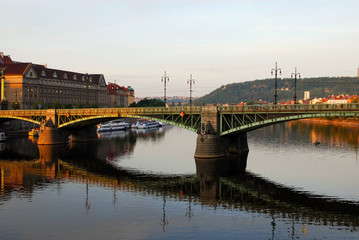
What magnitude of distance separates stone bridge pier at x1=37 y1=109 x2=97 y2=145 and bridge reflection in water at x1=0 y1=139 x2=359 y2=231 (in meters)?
14.9

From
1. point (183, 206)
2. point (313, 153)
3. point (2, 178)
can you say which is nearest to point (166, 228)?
point (183, 206)

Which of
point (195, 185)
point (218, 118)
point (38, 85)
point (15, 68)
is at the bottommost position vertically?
point (195, 185)

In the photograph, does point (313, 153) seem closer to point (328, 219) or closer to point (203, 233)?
point (328, 219)

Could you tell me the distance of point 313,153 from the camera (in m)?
79.0

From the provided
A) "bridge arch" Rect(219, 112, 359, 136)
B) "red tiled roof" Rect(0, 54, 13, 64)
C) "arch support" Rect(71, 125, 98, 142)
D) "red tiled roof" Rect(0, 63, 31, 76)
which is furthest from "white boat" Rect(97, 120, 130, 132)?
"bridge arch" Rect(219, 112, 359, 136)

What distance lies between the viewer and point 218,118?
69.2 metres

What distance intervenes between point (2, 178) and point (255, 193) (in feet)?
116

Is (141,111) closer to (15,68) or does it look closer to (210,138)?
→ (210,138)

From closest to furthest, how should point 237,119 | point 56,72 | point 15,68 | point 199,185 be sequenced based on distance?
point 199,185, point 237,119, point 15,68, point 56,72

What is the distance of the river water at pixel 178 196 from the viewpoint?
3378cm

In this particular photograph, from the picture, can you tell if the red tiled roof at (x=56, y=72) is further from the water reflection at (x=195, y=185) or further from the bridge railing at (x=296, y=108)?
the bridge railing at (x=296, y=108)

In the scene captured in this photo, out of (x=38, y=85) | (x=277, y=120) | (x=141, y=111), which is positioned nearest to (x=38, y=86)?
(x=38, y=85)

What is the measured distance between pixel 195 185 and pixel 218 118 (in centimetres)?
2029

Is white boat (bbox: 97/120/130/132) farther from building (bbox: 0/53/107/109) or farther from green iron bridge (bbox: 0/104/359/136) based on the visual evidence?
green iron bridge (bbox: 0/104/359/136)
